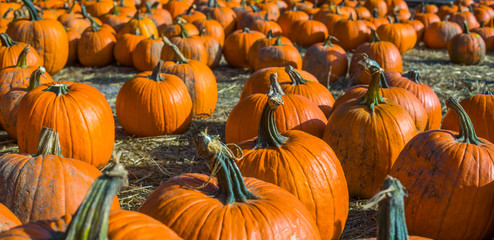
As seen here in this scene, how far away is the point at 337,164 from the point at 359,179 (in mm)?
926

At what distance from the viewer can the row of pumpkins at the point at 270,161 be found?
2258 mm

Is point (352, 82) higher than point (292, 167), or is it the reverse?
point (292, 167)

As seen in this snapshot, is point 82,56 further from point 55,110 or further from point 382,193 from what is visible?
point 382,193

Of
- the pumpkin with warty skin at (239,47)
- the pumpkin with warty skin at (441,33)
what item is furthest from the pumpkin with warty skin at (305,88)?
the pumpkin with warty skin at (441,33)

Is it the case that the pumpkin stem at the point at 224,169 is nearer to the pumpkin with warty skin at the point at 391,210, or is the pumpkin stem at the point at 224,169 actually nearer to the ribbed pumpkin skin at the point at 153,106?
the pumpkin with warty skin at the point at 391,210

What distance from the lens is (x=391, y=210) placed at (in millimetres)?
1694

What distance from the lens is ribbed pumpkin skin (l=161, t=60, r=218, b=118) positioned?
6.36 metres

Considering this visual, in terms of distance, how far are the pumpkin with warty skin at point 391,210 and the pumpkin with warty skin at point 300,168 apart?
1.31 m

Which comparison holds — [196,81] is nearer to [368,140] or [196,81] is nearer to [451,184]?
[368,140]

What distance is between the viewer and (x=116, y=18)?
36.2 feet

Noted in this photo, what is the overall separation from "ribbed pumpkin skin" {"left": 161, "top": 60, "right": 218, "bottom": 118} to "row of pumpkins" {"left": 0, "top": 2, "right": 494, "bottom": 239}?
1.60ft

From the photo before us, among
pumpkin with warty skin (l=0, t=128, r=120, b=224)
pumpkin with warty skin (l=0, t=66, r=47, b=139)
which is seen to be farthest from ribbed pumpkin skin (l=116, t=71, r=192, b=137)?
pumpkin with warty skin (l=0, t=128, r=120, b=224)

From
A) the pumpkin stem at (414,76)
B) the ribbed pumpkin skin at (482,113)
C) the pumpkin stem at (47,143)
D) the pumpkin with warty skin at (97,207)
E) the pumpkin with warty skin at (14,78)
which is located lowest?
the ribbed pumpkin skin at (482,113)

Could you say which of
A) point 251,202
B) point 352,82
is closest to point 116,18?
point 352,82
